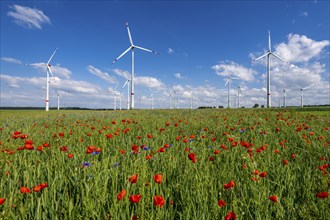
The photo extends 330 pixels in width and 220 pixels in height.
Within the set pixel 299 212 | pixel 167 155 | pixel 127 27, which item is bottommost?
pixel 299 212

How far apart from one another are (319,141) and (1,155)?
23.1ft

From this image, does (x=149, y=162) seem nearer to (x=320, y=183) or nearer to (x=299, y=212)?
(x=299, y=212)

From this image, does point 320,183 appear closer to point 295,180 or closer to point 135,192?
point 295,180

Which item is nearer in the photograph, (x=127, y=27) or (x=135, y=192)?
(x=135, y=192)

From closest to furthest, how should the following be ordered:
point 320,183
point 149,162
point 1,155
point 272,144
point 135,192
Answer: point 135,192
point 320,183
point 149,162
point 1,155
point 272,144

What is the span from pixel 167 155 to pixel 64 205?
1873 millimetres

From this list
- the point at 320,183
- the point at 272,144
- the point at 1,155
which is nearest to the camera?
the point at 320,183

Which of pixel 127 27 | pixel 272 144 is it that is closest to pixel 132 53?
pixel 127 27

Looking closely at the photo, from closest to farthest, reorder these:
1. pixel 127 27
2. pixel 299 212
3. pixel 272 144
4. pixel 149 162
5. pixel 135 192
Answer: pixel 299 212, pixel 135 192, pixel 149 162, pixel 272 144, pixel 127 27

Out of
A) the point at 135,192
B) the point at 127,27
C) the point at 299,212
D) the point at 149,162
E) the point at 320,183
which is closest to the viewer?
the point at 299,212

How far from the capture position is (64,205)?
2.16 meters

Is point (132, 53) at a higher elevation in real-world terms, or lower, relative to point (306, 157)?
higher

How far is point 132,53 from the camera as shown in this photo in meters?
51.6

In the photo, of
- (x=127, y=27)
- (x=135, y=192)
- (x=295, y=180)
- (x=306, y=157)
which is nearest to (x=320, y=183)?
(x=295, y=180)
